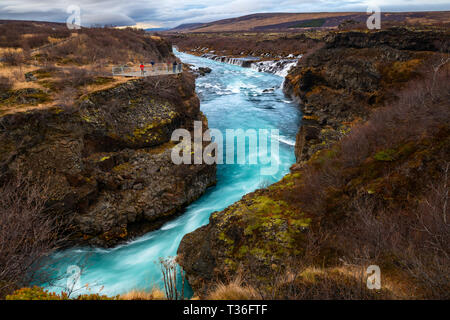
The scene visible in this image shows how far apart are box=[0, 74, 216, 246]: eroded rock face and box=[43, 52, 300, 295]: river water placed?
769 mm

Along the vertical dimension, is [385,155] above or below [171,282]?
above

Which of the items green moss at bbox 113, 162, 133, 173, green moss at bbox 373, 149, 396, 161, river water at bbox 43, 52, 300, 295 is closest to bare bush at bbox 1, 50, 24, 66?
green moss at bbox 113, 162, 133, 173

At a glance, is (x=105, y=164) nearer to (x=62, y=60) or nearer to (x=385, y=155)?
(x=385, y=155)

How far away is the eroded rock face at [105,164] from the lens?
1288 centimetres

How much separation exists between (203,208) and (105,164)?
6709 mm

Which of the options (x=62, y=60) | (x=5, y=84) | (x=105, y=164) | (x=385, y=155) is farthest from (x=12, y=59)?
(x=385, y=155)

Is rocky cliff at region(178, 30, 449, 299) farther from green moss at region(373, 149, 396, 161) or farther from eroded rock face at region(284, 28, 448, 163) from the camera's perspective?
eroded rock face at region(284, 28, 448, 163)

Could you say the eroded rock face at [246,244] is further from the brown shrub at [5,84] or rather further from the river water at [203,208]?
the brown shrub at [5,84]

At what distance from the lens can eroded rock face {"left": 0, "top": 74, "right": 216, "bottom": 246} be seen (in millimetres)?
12883

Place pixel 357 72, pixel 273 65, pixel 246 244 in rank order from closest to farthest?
pixel 246 244 < pixel 357 72 < pixel 273 65

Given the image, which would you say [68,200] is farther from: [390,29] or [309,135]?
[390,29]

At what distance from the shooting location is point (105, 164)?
14.8 meters

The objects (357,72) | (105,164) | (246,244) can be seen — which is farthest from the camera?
(357,72)

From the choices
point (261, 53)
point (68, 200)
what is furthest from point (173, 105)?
point (261, 53)
